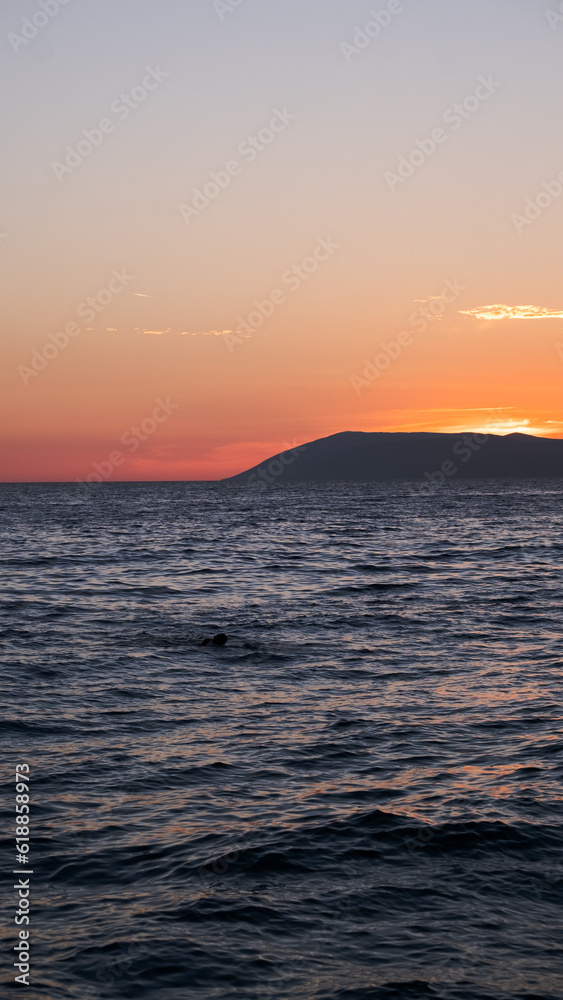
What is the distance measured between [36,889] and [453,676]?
12116mm

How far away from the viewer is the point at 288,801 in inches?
475

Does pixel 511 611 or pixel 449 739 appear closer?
pixel 449 739

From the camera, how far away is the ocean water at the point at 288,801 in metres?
8.20

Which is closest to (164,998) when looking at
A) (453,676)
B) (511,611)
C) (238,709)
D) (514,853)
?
(514,853)

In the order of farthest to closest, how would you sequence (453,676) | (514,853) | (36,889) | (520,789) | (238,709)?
(453,676), (238,709), (520,789), (514,853), (36,889)

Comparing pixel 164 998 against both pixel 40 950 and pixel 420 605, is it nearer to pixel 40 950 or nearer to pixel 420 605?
pixel 40 950

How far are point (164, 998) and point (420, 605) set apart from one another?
24719mm

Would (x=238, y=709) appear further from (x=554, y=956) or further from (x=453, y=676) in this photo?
(x=554, y=956)

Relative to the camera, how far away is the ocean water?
8.20m

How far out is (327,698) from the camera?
17.8 metres

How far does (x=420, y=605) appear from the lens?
31547 millimetres

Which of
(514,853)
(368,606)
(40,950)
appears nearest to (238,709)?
(514,853)

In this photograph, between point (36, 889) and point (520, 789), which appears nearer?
point (36, 889)

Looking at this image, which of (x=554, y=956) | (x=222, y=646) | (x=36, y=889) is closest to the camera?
(x=554, y=956)
